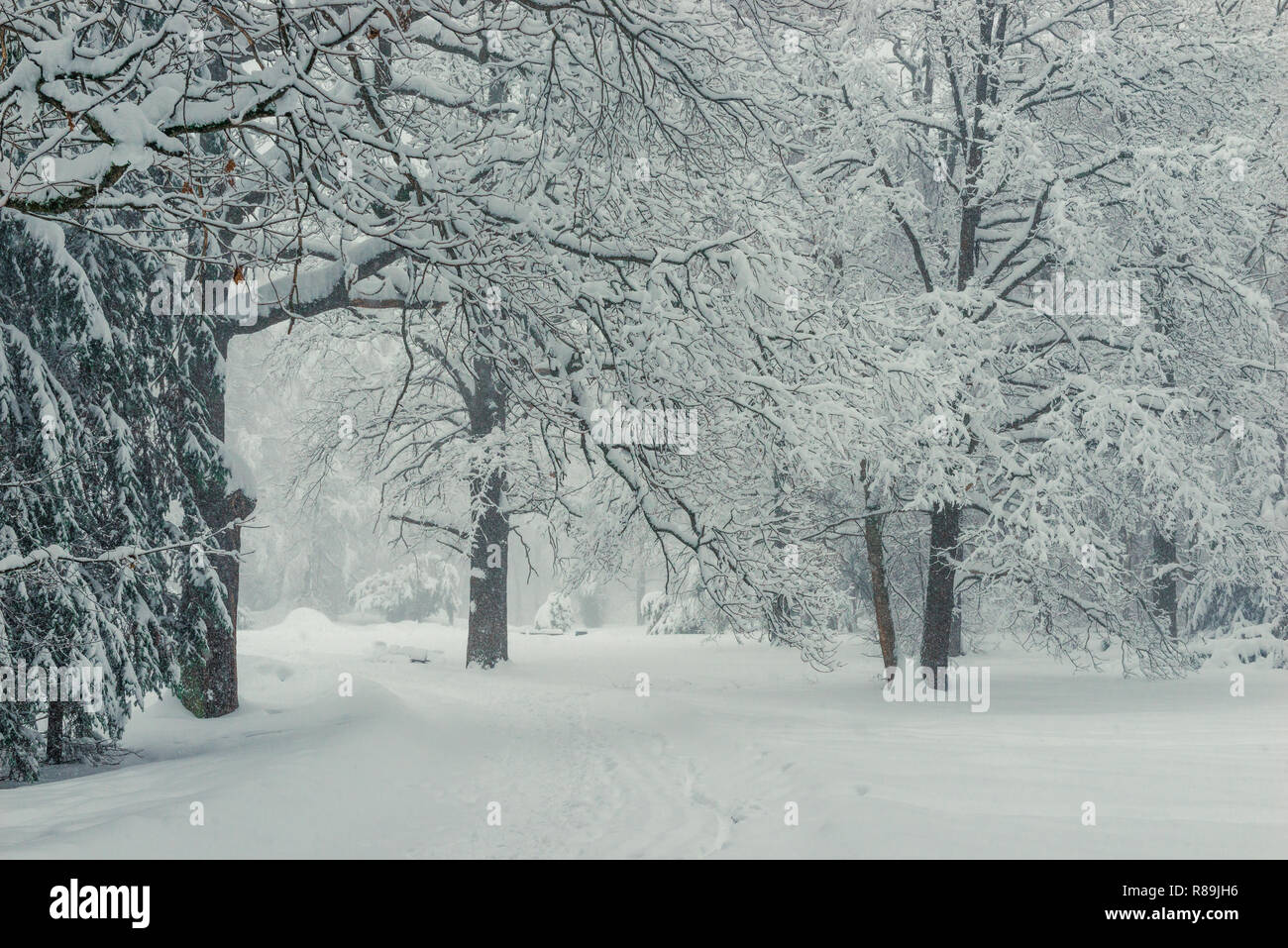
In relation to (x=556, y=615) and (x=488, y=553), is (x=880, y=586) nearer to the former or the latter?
(x=488, y=553)

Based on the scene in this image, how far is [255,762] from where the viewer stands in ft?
22.6

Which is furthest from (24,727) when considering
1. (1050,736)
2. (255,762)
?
(1050,736)

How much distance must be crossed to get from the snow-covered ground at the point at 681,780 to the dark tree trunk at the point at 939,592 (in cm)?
100

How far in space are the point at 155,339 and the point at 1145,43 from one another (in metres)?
11.7

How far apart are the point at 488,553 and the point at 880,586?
6.43m

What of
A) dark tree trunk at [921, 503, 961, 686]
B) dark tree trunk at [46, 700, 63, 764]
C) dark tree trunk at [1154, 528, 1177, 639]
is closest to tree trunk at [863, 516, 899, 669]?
dark tree trunk at [921, 503, 961, 686]

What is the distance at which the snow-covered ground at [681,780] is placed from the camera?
4590 mm

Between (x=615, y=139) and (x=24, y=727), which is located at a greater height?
(x=615, y=139)

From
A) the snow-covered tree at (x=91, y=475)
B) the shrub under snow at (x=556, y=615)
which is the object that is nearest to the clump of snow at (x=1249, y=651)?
the snow-covered tree at (x=91, y=475)

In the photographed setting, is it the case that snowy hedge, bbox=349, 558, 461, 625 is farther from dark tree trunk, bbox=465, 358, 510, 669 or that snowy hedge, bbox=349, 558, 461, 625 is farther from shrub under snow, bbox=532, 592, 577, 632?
dark tree trunk, bbox=465, 358, 510, 669

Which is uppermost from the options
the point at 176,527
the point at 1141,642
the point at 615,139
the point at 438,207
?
the point at 615,139

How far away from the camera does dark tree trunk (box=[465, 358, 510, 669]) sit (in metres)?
16.2

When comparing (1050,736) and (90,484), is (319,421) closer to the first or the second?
(90,484)

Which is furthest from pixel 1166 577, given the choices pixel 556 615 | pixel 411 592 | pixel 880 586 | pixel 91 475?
pixel 411 592
